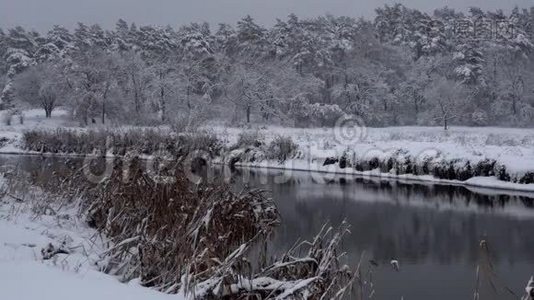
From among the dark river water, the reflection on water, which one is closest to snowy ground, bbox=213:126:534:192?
the dark river water

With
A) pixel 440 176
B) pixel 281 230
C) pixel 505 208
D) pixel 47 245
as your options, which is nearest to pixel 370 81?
pixel 440 176

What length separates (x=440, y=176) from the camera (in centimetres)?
2142

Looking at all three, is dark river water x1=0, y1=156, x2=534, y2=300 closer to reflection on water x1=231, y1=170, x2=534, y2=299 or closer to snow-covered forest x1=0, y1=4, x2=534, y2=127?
reflection on water x1=231, y1=170, x2=534, y2=299

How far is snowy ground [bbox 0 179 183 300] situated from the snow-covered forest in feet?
117

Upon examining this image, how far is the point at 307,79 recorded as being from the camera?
162ft

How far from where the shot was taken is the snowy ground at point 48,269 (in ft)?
13.6

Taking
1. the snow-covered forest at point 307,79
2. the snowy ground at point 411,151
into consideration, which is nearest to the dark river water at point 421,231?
the snowy ground at point 411,151

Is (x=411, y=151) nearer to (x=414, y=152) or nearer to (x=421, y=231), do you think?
(x=414, y=152)

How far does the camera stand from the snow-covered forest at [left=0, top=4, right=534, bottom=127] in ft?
151

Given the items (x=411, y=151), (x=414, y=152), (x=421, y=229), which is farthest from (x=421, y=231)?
(x=411, y=151)

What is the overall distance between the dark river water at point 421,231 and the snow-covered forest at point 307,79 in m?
26.7

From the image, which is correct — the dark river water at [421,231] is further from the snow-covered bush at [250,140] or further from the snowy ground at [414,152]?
the snow-covered bush at [250,140]

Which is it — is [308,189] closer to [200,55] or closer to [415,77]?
[415,77]

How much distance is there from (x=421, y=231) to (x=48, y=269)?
9143mm
